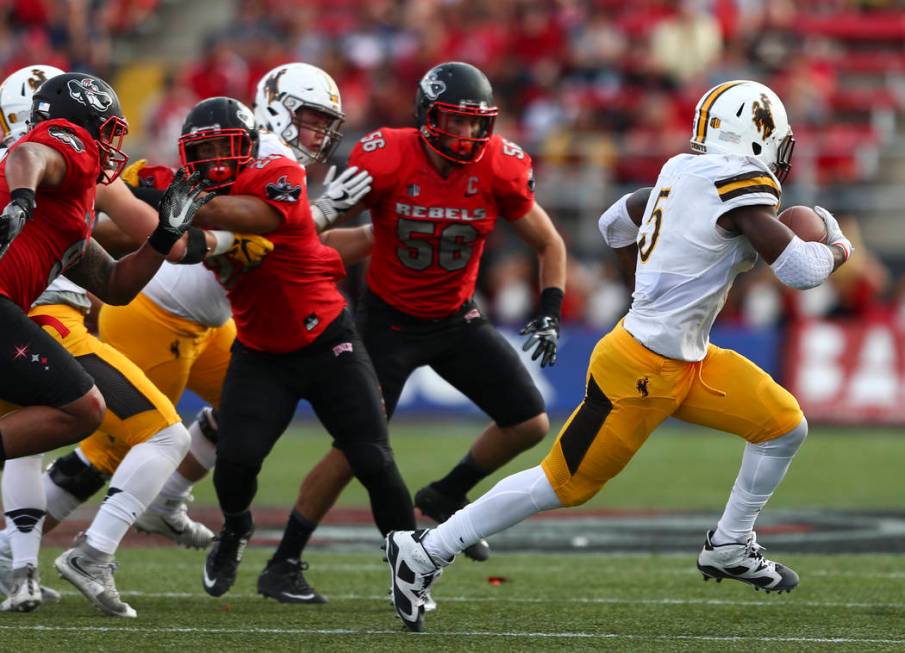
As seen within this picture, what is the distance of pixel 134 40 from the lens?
1756 centimetres

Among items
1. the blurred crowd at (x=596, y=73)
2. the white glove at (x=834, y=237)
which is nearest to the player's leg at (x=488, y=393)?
the white glove at (x=834, y=237)

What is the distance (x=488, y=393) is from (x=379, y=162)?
1001mm

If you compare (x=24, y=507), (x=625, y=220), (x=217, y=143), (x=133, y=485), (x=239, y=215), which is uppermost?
(x=217, y=143)

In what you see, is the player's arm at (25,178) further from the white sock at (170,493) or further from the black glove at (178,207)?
the white sock at (170,493)

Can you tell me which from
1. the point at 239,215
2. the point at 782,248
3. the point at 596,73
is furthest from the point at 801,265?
the point at 596,73

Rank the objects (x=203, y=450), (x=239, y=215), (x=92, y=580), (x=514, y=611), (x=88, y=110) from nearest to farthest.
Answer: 1. (x=88, y=110)
2. (x=92, y=580)
3. (x=239, y=215)
4. (x=514, y=611)
5. (x=203, y=450)

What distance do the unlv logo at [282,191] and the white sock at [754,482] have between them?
1.74 meters

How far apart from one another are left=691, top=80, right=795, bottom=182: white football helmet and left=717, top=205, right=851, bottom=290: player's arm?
29cm

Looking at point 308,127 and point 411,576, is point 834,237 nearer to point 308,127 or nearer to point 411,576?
point 411,576

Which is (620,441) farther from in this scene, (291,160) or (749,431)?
(291,160)

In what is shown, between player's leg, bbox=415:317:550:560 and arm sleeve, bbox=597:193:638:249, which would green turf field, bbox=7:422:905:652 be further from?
arm sleeve, bbox=597:193:638:249

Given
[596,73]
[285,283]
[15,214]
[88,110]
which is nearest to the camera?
[15,214]

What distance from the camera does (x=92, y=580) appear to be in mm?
5047

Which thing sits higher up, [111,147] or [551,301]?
[111,147]
